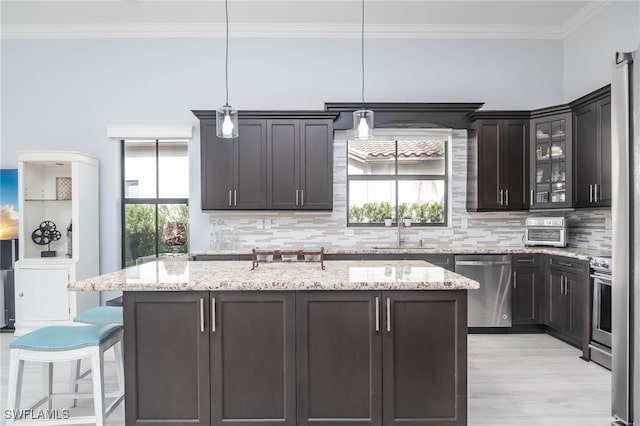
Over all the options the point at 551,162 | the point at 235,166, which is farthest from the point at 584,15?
the point at 235,166

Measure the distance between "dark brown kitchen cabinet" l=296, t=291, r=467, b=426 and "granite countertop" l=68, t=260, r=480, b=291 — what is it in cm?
9

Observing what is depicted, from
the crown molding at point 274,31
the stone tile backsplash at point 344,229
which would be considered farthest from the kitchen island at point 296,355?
the crown molding at point 274,31

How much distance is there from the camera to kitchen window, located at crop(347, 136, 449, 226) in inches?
211

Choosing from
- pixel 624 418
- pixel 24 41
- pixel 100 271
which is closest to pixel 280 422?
pixel 624 418

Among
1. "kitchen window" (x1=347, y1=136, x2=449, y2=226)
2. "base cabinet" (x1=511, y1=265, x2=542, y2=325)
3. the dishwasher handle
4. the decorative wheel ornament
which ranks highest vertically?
"kitchen window" (x1=347, y1=136, x2=449, y2=226)

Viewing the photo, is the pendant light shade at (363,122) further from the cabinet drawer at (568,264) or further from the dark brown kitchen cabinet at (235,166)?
the cabinet drawer at (568,264)

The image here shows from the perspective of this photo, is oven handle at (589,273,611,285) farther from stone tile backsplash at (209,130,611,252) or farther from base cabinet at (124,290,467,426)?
base cabinet at (124,290,467,426)

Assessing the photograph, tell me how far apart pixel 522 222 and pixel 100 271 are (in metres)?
5.57

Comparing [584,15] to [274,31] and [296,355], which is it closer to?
[274,31]

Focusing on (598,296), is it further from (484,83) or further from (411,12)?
(411,12)

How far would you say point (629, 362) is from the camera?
127 cm

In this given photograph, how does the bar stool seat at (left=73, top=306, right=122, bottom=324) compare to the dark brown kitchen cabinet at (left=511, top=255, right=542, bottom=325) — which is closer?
the bar stool seat at (left=73, top=306, right=122, bottom=324)

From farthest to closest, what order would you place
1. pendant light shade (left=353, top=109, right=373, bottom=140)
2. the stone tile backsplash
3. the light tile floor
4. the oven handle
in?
the stone tile backsplash → the oven handle → pendant light shade (left=353, top=109, right=373, bottom=140) → the light tile floor

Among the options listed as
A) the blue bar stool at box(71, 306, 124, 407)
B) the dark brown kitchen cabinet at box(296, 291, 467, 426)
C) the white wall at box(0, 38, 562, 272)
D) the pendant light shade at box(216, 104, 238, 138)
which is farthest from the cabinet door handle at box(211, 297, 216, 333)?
the white wall at box(0, 38, 562, 272)
